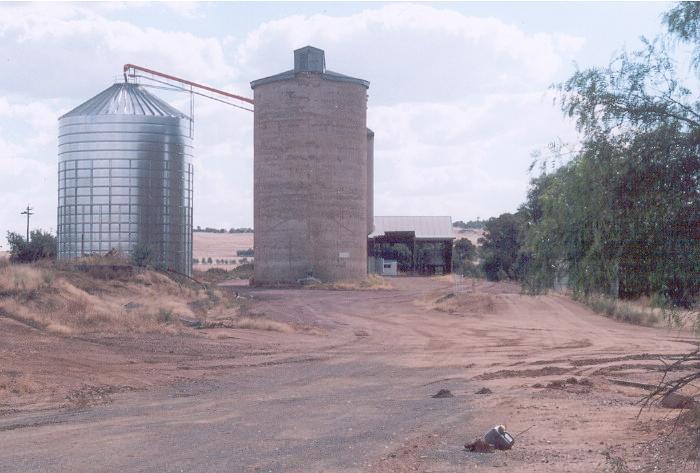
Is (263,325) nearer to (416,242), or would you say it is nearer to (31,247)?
(31,247)

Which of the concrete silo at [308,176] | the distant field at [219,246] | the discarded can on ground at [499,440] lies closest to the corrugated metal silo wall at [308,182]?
the concrete silo at [308,176]

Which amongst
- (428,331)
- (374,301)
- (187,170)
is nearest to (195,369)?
(428,331)

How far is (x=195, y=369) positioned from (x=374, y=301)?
79.9ft

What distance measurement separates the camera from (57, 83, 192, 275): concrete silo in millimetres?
49969

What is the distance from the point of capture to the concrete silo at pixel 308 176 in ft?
193

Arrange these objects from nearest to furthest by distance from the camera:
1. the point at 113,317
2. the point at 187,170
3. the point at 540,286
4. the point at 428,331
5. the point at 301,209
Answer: the point at 540,286
the point at 113,317
the point at 428,331
the point at 187,170
the point at 301,209

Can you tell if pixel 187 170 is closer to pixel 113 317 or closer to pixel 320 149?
pixel 320 149

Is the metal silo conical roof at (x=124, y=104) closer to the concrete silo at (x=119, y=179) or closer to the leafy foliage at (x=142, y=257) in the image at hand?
the concrete silo at (x=119, y=179)

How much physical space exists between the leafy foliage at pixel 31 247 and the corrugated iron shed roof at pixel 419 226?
35.8 metres

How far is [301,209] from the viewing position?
58.7 metres

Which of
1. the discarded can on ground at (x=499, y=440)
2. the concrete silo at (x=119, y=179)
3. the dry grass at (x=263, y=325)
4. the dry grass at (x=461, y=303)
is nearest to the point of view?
the discarded can on ground at (x=499, y=440)

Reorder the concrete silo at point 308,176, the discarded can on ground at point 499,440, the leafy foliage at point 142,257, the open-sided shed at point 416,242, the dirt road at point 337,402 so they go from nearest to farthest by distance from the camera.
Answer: the dirt road at point 337,402
the discarded can on ground at point 499,440
the leafy foliage at point 142,257
the concrete silo at point 308,176
the open-sided shed at point 416,242

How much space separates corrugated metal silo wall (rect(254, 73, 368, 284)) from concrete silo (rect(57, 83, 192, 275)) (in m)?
8.61

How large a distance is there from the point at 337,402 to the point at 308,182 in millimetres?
43360
